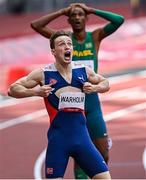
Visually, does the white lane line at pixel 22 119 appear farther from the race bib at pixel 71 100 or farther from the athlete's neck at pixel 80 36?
the race bib at pixel 71 100

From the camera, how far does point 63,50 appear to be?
7.32 m

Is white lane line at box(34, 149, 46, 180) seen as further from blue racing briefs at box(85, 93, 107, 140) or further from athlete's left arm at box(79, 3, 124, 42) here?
athlete's left arm at box(79, 3, 124, 42)

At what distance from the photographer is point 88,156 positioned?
7.38 meters

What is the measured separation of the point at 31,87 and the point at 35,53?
54.4 ft

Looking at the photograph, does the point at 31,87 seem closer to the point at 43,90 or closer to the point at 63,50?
the point at 43,90

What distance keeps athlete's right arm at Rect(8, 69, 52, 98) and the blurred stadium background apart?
3.30 m


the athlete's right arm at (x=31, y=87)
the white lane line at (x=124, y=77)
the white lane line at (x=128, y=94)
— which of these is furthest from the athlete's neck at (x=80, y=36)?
the white lane line at (x=124, y=77)

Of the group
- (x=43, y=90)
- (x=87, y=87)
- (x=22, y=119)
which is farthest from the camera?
(x=22, y=119)

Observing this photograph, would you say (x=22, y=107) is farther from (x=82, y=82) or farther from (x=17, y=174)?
(x=82, y=82)

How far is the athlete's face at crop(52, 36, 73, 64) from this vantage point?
7.33 meters

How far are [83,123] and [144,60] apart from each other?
15.2m

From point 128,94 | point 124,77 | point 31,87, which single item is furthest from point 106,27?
point 124,77

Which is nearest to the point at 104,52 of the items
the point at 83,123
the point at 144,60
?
the point at 144,60

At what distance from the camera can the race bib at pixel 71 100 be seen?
24.3ft
